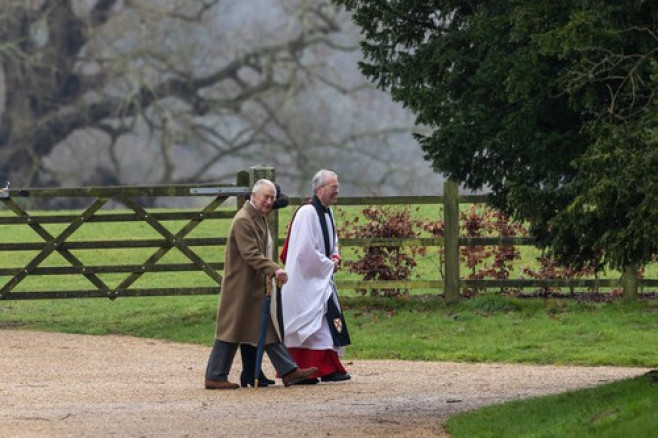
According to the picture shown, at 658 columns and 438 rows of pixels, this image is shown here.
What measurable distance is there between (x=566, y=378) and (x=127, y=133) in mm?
29674

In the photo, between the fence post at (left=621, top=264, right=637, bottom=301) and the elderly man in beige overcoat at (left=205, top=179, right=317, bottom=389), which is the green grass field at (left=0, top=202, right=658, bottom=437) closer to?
the fence post at (left=621, top=264, right=637, bottom=301)

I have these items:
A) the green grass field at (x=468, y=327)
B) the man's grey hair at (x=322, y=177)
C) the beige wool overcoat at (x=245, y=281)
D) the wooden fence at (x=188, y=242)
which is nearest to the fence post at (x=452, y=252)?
the wooden fence at (x=188, y=242)

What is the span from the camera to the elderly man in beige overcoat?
1336cm

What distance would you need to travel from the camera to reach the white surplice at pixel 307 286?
14.0 metres

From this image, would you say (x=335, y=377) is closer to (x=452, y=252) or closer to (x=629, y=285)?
(x=452, y=252)

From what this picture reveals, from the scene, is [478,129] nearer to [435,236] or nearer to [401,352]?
[401,352]

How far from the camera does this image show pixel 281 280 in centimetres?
1326

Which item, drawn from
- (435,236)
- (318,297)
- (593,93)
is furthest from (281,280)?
(435,236)

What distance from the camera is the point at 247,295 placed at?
44.4ft

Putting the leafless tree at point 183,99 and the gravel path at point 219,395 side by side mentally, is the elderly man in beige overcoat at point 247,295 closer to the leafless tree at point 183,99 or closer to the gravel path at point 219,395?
the gravel path at point 219,395

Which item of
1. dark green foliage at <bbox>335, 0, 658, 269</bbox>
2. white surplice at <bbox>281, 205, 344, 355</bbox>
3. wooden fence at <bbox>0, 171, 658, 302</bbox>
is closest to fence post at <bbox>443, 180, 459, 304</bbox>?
Answer: wooden fence at <bbox>0, 171, 658, 302</bbox>

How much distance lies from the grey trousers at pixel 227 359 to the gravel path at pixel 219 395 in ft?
0.55

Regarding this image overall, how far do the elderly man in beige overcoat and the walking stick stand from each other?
0.17 feet

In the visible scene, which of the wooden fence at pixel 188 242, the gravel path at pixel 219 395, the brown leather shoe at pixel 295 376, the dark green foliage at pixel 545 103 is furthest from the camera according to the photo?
the wooden fence at pixel 188 242
